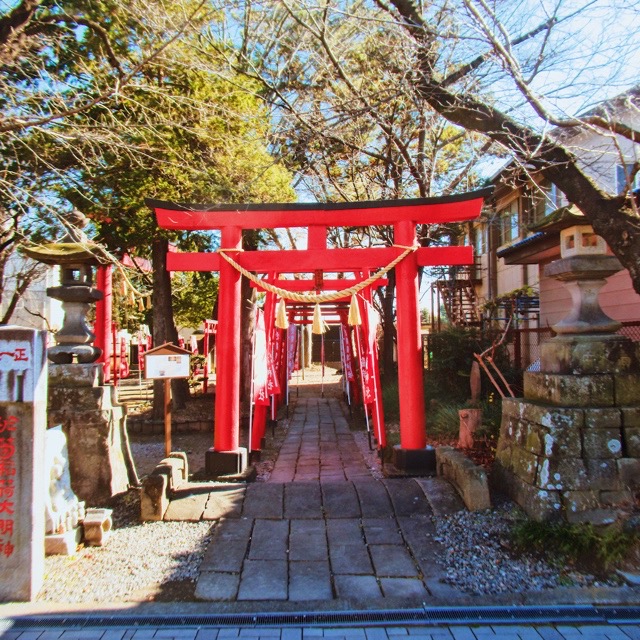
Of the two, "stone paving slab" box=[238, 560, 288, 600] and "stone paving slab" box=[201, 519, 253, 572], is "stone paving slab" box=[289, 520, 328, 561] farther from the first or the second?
"stone paving slab" box=[201, 519, 253, 572]

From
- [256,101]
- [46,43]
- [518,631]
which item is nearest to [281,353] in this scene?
[256,101]

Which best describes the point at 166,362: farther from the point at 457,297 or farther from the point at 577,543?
the point at 457,297

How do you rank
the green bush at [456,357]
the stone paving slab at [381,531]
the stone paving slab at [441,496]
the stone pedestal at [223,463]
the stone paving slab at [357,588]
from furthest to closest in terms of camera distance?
the green bush at [456,357] → the stone pedestal at [223,463] → the stone paving slab at [441,496] → the stone paving slab at [381,531] → the stone paving slab at [357,588]

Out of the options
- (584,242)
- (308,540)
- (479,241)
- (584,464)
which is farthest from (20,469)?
(479,241)

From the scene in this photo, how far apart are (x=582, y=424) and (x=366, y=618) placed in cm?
238

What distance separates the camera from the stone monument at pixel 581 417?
163 inches

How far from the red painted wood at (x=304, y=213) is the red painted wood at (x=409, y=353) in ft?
0.70

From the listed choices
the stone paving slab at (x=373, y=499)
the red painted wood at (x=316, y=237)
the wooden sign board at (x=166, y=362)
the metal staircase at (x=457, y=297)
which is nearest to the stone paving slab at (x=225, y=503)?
the stone paving slab at (x=373, y=499)

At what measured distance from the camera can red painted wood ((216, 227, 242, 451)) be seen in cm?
604

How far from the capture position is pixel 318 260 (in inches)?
251

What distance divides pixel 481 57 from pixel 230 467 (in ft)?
19.4

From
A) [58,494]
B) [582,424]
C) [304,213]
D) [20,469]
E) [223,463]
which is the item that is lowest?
[223,463]

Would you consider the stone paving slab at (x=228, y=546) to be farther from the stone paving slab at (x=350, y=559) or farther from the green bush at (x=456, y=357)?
the green bush at (x=456, y=357)

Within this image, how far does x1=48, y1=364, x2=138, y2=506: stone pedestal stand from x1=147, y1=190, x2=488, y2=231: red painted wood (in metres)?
2.18
